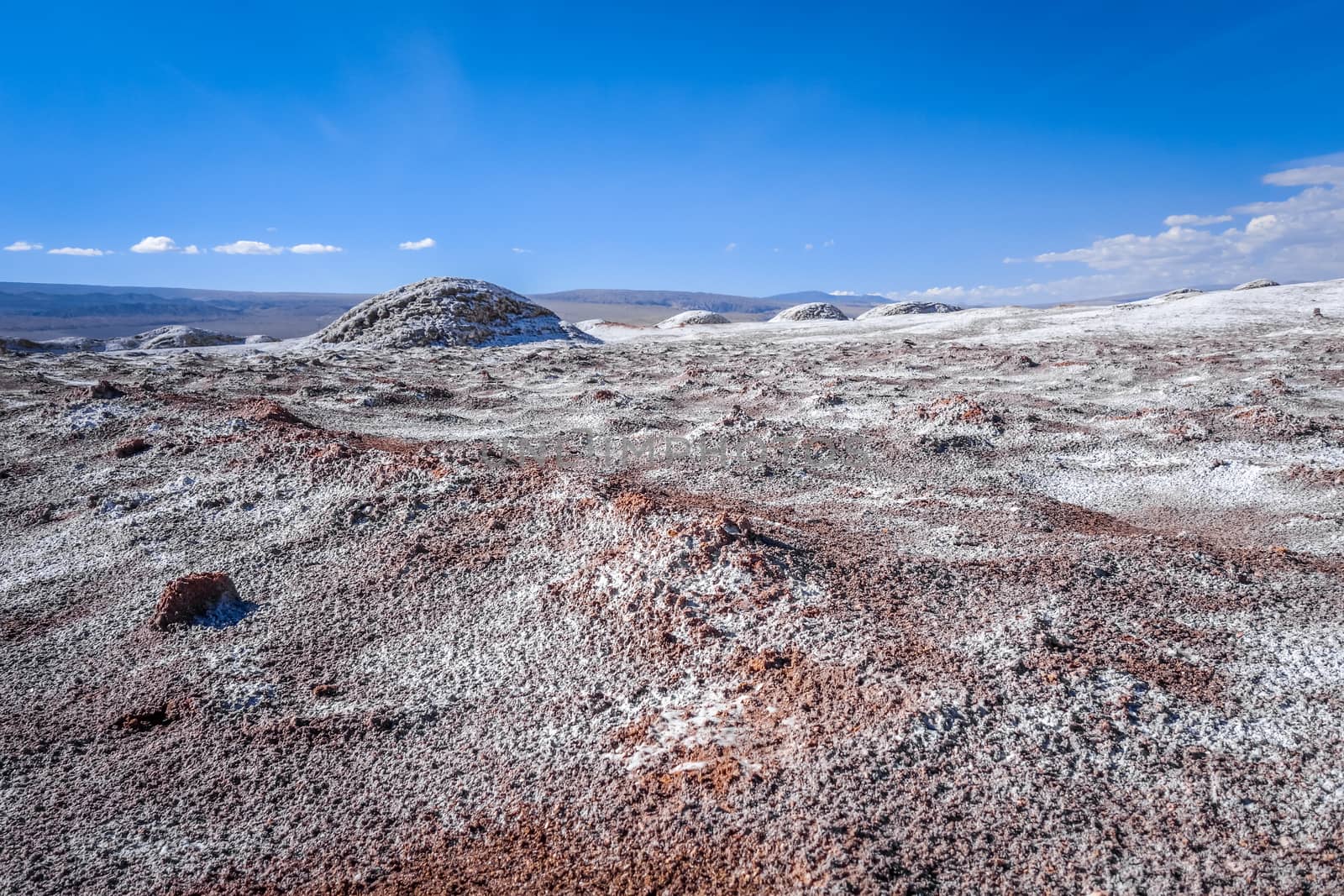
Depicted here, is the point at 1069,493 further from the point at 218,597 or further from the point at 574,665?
the point at 218,597

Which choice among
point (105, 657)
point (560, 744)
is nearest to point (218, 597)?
point (105, 657)

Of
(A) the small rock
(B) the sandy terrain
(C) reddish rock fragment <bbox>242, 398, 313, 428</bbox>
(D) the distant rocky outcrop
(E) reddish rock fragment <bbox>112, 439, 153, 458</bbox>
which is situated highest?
(D) the distant rocky outcrop

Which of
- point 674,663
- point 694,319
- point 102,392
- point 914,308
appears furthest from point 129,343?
point 914,308

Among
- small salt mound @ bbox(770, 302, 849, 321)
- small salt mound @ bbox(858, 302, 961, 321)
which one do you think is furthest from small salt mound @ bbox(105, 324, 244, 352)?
small salt mound @ bbox(858, 302, 961, 321)

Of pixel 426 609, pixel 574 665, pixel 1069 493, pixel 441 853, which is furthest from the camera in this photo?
pixel 1069 493

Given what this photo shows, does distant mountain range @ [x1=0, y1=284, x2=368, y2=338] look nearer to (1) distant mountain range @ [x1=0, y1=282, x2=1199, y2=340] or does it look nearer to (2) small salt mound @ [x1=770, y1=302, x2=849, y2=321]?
(1) distant mountain range @ [x1=0, y1=282, x2=1199, y2=340]

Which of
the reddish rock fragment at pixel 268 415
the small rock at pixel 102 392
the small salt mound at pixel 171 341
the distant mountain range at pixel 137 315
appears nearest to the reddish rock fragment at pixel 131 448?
the reddish rock fragment at pixel 268 415
